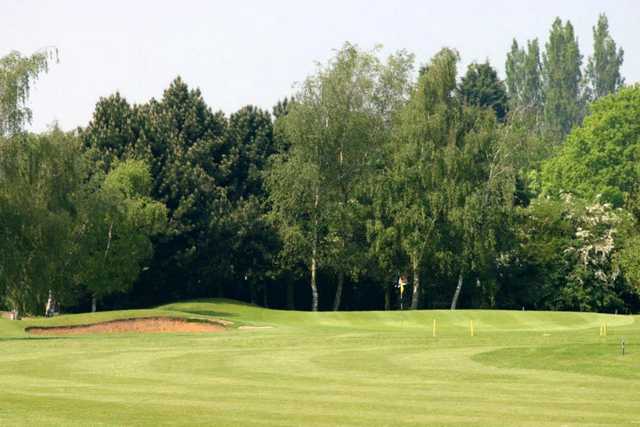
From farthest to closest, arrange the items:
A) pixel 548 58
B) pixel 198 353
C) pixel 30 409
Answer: pixel 548 58, pixel 198 353, pixel 30 409

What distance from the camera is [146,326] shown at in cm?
7488

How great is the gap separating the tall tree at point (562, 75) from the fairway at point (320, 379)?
131695mm

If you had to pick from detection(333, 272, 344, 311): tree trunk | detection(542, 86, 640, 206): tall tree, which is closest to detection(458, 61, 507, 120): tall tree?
detection(542, 86, 640, 206): tall tree

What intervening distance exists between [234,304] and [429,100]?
21429 mm

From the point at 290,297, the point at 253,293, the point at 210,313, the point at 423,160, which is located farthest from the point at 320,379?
the point at 290,297

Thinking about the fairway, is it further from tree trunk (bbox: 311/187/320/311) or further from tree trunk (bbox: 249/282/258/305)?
tree trunk (bbox: 249/282/258/305)

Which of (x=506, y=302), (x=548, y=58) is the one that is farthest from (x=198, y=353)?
(x=548, y=58)

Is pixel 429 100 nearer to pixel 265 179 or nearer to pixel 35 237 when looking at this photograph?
pixel 265 179

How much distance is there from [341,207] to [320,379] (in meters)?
58.7

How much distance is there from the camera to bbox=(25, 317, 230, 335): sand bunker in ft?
239

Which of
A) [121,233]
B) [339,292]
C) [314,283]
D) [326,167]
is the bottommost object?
[339,292]

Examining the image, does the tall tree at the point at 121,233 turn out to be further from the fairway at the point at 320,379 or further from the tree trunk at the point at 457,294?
the tree trunk at the point at 457,294

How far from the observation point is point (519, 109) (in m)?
101

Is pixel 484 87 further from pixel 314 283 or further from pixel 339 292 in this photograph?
pixel 314 283
